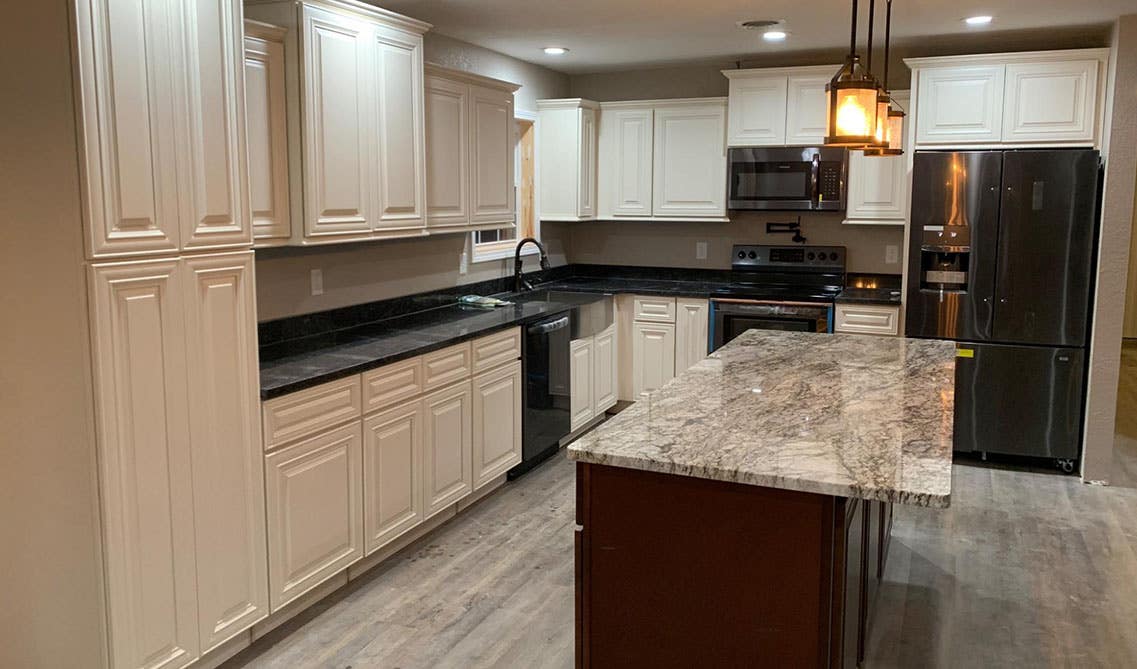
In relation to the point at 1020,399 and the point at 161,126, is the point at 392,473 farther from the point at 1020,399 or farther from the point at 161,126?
the point at 1020,399

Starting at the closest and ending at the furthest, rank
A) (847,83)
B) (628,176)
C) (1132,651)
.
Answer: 1. (847,83)
2. (1132,651)
3. (628,176)

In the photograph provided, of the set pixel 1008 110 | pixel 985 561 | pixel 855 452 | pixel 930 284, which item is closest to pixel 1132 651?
pixel 985 561

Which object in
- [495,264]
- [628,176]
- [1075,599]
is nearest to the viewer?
[1075,599]

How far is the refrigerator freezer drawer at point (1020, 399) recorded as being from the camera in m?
4.93

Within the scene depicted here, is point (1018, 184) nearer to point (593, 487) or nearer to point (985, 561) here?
point (985, 561)

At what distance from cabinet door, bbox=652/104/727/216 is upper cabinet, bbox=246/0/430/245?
7.95ft

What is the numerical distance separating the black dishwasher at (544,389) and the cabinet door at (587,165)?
1247mm

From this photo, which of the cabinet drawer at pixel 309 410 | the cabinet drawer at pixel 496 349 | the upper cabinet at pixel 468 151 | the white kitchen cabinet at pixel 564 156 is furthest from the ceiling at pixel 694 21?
the cabinet drawer at pixel 309 410

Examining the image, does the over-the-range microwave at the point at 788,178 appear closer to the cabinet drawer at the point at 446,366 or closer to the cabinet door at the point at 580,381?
the cabinet door at the point at 580,381

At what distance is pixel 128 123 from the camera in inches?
93.4

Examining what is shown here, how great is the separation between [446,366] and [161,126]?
1748mm

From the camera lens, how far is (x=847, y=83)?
8.43 ft

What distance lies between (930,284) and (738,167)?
142cm

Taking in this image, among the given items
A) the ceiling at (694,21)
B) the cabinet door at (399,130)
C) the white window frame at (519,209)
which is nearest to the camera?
the cabinet door at (399,130)
